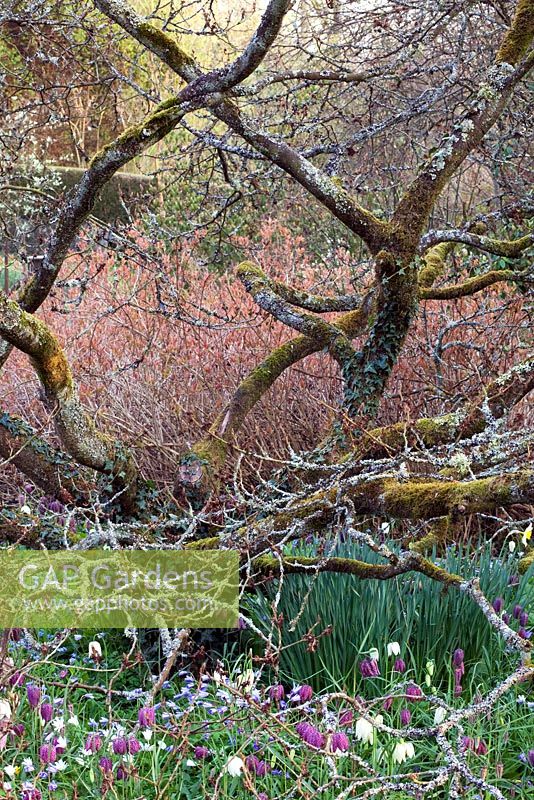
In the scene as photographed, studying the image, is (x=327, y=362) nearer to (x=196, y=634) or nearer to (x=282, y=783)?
(x=196, y=634)

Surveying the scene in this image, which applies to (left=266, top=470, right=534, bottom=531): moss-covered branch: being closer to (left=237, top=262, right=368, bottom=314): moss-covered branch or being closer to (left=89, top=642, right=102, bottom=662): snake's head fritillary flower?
(left=89, top=642, right=102, bottom=662): snake's head fritillary flower

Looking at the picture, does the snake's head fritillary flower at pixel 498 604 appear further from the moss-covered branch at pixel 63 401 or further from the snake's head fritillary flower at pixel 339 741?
the moss-covered branch at pixel 63 401

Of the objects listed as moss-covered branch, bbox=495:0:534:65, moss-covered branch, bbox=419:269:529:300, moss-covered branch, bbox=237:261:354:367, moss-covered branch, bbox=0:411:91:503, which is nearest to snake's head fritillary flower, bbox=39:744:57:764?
moss-covered branch, bbox=0:411:91:503

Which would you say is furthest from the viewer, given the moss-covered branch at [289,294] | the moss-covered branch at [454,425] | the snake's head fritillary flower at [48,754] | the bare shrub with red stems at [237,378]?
the bare shrub with red stems at [237,378]

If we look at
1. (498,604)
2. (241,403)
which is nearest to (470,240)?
(241,403)

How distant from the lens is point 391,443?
9.01 ft

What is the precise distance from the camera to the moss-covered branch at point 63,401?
2609 mm

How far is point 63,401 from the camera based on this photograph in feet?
9.21

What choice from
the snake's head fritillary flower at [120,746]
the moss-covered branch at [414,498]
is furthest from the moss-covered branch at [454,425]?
the snake's head fritillary flower at [120,746]

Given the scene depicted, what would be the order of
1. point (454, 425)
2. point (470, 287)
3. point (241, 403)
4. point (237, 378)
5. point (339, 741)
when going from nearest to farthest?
point (339, 741)
point (454, 425)
point (241, 403)
point (470, 287)
point (237, 378)

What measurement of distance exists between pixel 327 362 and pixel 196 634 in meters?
2.39

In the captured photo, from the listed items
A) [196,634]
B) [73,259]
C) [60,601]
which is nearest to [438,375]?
[196,634]

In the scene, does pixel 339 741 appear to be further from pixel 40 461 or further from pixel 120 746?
pixel 40 461

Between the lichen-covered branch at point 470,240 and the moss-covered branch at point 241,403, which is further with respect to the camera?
the lichen-covered branch at point 470,240
